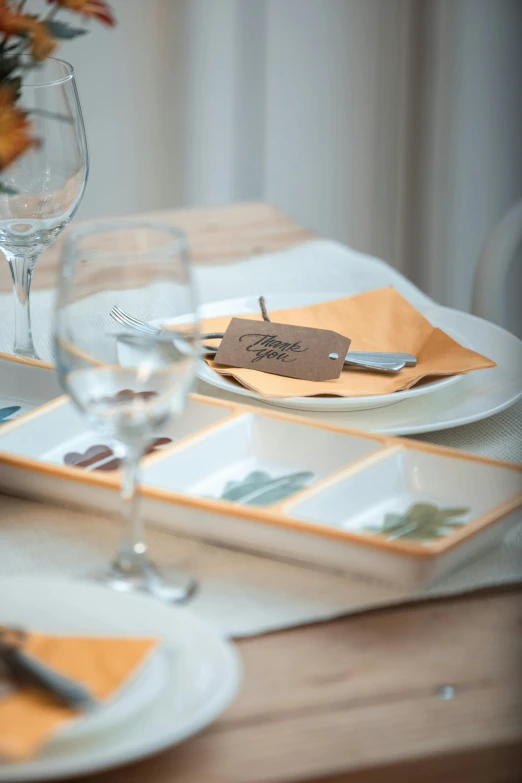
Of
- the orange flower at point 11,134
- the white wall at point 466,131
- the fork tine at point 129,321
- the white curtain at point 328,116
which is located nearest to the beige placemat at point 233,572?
the fork tine at point 129,321

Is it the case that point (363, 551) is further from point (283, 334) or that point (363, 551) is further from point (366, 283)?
point (366, 283)

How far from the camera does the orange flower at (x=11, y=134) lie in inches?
22.7

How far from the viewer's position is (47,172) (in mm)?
845

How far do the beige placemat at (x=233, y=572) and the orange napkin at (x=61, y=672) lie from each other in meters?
0.09

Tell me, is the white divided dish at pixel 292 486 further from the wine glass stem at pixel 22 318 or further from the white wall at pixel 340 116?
the white wall at pixel 340 116

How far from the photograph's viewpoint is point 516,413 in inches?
33.8

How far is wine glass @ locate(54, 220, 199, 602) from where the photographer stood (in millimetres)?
545

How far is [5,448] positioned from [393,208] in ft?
7.37

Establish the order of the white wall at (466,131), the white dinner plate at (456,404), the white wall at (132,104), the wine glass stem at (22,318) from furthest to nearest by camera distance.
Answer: the white wall at (132,104), the white wall at (466,131), the wine glass stem at (22,318), the white dinner plate at (456,404)

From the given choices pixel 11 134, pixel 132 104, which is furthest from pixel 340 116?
pixel 11 134

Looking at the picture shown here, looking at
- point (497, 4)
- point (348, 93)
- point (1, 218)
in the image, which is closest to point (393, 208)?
point (348, 93)

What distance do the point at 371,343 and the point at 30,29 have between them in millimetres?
463

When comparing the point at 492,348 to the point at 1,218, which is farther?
the point at 492,348

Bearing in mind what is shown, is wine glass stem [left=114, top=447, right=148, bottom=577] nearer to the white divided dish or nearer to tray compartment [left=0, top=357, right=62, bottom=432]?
the white divided dish
